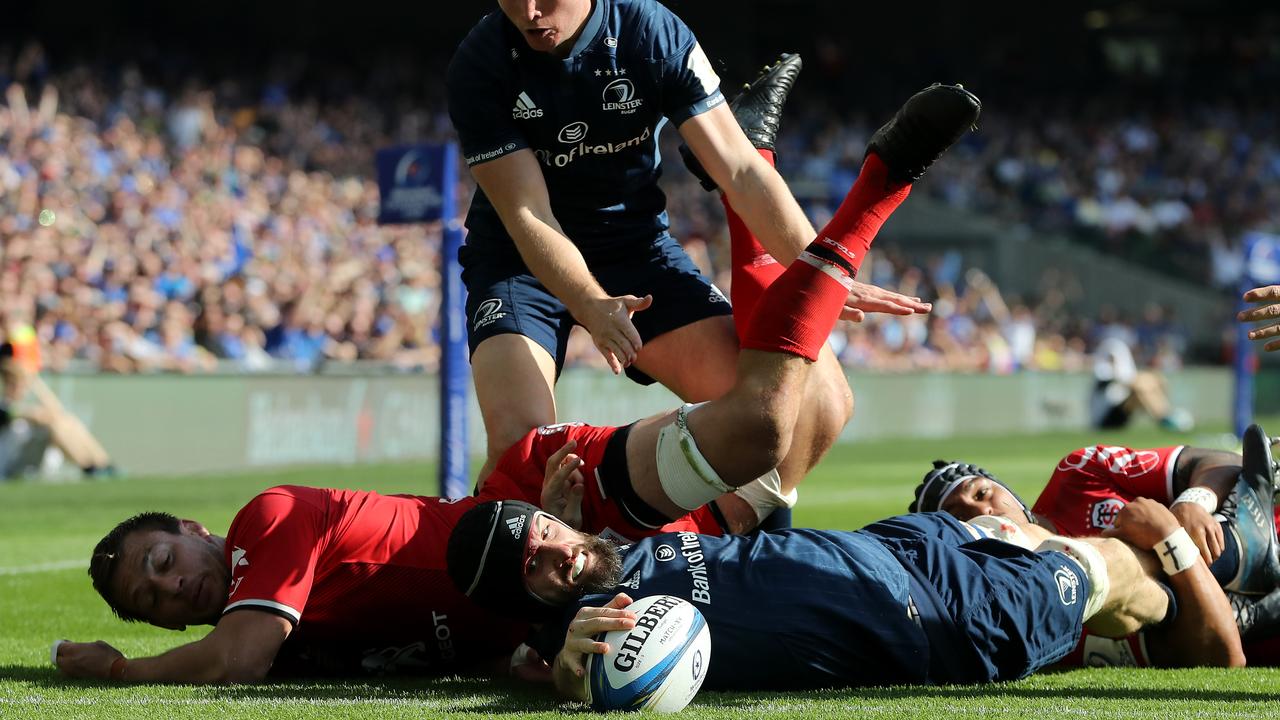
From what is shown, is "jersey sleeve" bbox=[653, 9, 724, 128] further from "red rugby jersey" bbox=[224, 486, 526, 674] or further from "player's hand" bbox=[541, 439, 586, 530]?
"red rugby jersey" bbox=[224, 486, 526, 674]

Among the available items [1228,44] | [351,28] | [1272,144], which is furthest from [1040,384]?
[1228,44]

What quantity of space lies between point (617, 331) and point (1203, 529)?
6.78ft

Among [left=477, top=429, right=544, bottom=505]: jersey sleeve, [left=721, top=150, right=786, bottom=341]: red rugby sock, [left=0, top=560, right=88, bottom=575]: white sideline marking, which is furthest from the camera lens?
[left=0, top=560, right=88, bottom=575]: white sideline marking

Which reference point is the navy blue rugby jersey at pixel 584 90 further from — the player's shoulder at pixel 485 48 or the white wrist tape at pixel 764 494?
the white wrist tape at pixel 764 494

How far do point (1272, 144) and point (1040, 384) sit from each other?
532 inches

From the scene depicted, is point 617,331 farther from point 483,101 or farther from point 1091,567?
point 1091,567

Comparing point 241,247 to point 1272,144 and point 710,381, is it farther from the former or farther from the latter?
point 1272,144

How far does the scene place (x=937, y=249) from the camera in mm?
33062

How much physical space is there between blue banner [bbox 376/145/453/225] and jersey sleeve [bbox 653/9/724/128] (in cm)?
468

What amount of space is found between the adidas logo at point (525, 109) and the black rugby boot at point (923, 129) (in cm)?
148

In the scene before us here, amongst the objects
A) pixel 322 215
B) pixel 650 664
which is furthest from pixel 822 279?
pixel 322 215

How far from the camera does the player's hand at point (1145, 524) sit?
197 inches

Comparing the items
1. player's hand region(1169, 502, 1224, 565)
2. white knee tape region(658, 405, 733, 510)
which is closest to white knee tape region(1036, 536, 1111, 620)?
player's hand region(1169, 502, 1224, 565)

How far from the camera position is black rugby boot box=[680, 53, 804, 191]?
6402 millimetres
